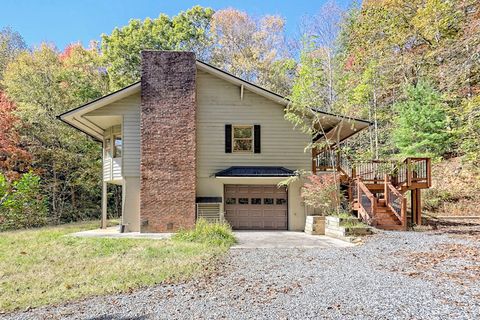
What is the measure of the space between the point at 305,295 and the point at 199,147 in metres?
9.22

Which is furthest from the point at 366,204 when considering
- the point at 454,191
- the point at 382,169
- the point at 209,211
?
the point at 454,191

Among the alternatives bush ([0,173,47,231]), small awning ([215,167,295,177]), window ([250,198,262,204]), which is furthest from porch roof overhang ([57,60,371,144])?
bush ([0,173,47,231])

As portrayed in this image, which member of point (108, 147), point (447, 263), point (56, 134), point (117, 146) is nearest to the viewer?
point (447, 263)

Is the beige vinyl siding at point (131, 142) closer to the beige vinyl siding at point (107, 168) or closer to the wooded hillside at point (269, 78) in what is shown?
the beige vinyl siding at point (107, 168)

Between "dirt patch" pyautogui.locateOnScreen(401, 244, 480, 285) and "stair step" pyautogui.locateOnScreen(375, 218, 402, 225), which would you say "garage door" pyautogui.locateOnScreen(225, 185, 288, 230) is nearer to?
"stair step" pyautogui.locateOnScreen(375, 218, 402, 225)

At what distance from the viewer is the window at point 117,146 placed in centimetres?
1468

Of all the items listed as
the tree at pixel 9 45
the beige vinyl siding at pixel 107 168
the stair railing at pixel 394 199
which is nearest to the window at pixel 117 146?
the beige vinyl siding at pixel 107 168

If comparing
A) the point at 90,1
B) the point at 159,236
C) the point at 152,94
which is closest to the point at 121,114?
the point at 152,94

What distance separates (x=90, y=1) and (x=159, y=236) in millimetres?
11577

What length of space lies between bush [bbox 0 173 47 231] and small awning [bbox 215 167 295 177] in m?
10.7

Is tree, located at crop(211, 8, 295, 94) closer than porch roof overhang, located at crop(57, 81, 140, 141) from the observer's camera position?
No

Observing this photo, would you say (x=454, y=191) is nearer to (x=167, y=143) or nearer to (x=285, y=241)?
(x=285, y=241)

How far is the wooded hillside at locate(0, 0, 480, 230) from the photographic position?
14.5 metres

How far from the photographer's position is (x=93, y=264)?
8.02 metres
